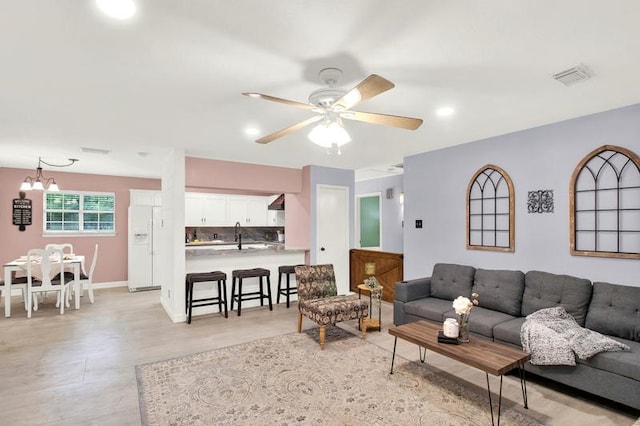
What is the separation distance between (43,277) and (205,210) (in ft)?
10.5

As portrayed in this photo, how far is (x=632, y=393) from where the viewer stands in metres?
2.33

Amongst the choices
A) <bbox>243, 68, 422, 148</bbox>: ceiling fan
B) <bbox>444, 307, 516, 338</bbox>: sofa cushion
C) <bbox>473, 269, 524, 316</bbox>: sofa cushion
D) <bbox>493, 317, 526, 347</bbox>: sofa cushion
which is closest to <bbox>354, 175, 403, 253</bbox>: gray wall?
<bbox>473, 269, 524, 316</bbox>: sofa cushion

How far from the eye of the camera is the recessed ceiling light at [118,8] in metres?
1.58

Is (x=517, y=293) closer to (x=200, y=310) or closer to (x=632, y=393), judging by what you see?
(x=632, y=393)

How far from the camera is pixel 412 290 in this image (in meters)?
4.21

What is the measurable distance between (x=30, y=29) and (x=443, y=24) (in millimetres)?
2235

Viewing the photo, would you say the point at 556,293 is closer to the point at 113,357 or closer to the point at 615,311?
the point at 615,311

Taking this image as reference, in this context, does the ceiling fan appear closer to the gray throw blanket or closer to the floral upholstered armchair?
the gray throw blanket

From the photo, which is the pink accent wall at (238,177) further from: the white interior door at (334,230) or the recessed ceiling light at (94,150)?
the recessed ceiling light at (94,150)

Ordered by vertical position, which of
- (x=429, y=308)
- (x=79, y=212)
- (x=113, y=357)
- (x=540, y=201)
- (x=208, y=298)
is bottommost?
(x=113, y=357)

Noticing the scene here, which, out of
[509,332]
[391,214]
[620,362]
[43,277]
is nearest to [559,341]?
[620,362]

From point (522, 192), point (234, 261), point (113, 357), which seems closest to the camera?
point (113, 357)

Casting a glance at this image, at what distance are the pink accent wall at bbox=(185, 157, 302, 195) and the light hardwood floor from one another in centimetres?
202

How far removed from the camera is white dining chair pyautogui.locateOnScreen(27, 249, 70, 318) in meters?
4.96
